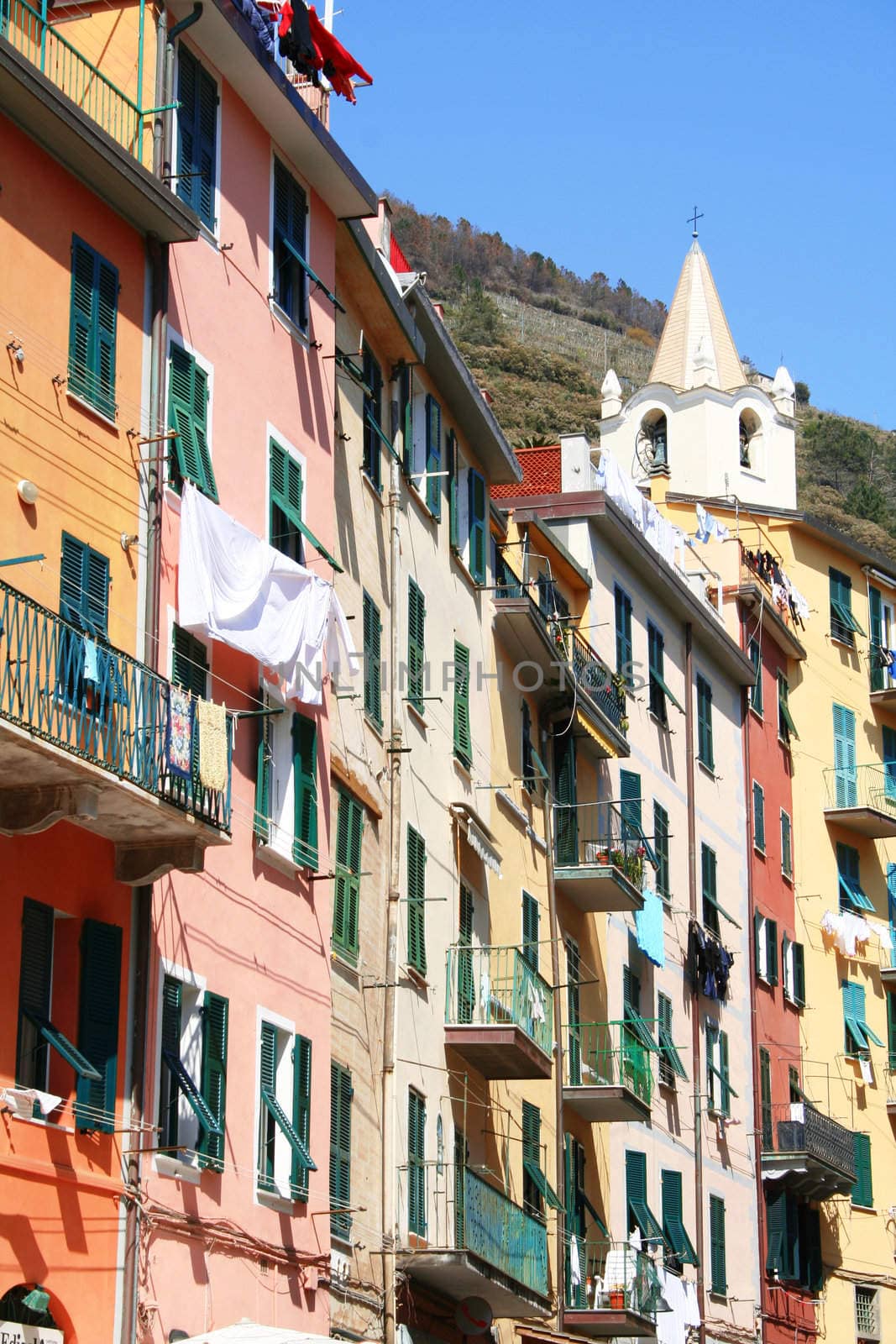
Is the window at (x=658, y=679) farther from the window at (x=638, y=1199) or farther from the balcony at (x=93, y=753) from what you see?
the balcony at (x=93, y=753)

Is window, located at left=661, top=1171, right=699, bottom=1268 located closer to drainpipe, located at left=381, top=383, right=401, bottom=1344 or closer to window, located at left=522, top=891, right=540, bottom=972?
window, located at left=522, top=891, right=540, bottom=972

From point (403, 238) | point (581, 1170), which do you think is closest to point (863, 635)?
point (581, 1170)

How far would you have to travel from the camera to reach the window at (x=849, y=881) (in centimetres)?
5250

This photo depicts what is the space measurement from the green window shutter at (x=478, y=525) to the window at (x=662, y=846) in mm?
8551

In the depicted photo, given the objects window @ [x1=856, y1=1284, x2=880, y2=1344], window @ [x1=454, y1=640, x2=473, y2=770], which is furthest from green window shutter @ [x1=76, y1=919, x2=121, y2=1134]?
window @ [x1=856, y1=1284, x2=880, y2=1344]

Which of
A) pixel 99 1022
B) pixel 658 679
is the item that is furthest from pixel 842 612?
pixel 99 1022

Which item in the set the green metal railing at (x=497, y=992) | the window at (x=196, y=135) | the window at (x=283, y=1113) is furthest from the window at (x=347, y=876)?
the window at (x=196, y=135)

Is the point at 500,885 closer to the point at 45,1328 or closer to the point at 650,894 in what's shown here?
the point at 650,894

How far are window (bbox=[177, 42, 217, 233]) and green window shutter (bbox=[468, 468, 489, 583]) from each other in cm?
1112

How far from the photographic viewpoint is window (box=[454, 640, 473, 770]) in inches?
1267

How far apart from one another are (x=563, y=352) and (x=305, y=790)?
409 feet

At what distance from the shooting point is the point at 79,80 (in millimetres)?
22000

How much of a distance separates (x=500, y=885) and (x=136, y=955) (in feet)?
46.8

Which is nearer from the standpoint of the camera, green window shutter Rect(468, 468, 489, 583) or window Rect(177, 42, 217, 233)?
Answer: window Rect(177, 42, 217, 233)
